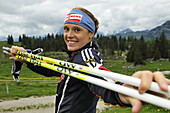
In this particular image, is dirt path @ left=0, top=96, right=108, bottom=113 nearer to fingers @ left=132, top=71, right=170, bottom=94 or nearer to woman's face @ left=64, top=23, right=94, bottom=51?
woman's face @ left=64, top=23, right=94, bottom=51

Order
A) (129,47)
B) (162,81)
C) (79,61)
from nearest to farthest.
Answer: (162,81)
(79,61)
(129,47)

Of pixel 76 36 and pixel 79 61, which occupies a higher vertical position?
pixel 76 36

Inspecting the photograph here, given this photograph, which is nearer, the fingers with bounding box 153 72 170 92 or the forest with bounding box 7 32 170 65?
the fingers with bounding box 153 72 170 92

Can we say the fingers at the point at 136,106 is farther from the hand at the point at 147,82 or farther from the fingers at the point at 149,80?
the fingers at the point at 149,80

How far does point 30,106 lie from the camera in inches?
808

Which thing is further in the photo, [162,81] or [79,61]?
[79,61]

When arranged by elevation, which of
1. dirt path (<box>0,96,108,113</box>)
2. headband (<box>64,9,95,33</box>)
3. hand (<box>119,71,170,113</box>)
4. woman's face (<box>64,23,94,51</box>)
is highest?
headband (<box>64,9,95,33</box>)

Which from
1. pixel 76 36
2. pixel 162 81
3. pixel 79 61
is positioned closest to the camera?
pixel 162 81

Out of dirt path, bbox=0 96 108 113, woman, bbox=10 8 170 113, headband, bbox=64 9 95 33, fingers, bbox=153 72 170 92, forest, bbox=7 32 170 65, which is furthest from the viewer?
forest, bbox=7 32 170 65

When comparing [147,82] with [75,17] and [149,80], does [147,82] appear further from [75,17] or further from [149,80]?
[75,17]

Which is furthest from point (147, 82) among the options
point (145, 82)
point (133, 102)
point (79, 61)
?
point (79, 61)

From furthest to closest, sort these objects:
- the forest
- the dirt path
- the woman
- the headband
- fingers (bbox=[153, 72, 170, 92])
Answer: the forest, the dirt path, the headband, the woman, fingers (bbox=[153, 72, 170, 92])

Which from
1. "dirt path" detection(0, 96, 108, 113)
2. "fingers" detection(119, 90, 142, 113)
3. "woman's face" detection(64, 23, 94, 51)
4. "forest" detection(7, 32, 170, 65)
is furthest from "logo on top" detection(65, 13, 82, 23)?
"forest" detection(7, 32, 170, 65)

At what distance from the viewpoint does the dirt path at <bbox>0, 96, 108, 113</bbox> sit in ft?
62.1
